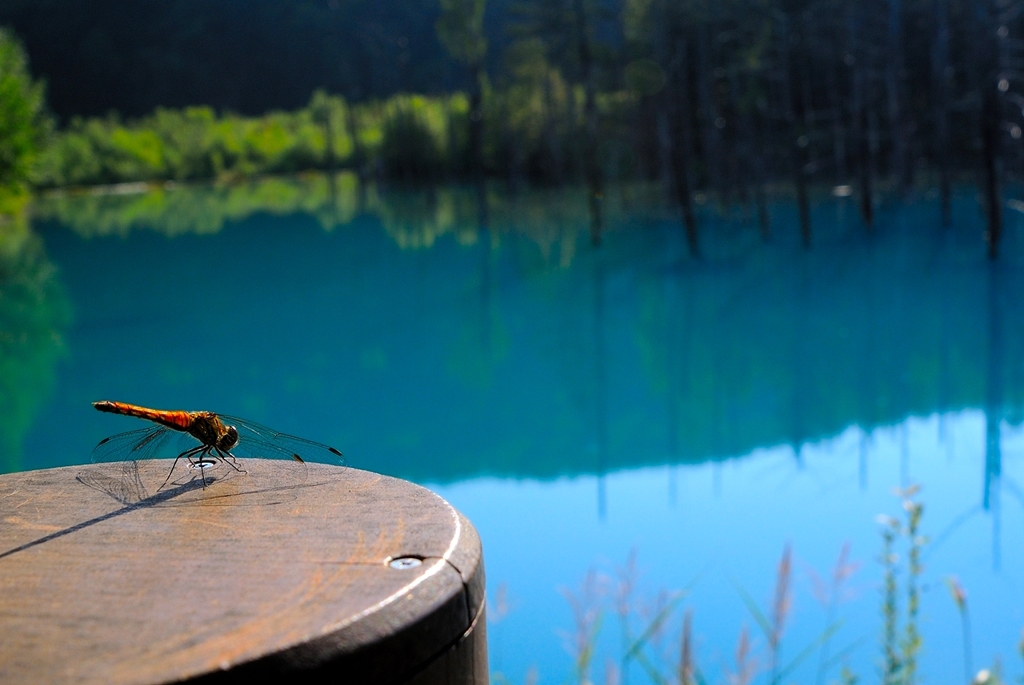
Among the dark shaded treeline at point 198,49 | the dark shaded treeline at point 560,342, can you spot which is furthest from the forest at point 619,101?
the dark shaded treeline at point 560,342

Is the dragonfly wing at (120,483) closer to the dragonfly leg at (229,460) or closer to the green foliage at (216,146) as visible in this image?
the dragonfly leg at (229,460)

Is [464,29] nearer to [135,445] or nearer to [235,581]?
[135,445]

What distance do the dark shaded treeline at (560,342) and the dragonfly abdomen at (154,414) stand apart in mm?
6404

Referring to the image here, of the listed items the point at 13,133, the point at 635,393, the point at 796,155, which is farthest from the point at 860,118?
the point at 13,133

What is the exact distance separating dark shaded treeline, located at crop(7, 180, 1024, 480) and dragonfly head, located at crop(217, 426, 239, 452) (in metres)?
6.39

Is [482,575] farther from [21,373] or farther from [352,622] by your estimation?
[21,373]

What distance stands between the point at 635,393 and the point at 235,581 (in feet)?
30.1

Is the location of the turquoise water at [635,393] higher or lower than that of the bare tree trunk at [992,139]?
lower

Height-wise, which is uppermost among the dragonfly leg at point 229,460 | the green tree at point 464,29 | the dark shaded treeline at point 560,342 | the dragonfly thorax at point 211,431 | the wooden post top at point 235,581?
the green tree at point 464,29

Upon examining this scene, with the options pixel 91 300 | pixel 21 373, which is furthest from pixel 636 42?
pixel 21 373

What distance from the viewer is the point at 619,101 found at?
1171 inches

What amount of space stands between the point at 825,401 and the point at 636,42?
20.7 m

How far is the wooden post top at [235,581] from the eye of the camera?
78cm

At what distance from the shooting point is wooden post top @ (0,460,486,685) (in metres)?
0.78
